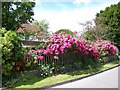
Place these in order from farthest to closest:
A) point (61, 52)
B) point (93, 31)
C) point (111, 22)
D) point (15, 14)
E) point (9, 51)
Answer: point (111, 22)
point (93, 31)
point (15, 14)
point (61, 52)
point (9, 51)

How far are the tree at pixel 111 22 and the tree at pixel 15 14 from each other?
21.2 metres

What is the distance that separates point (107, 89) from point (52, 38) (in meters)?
7.37

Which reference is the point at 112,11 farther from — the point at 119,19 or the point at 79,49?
the point at 79,49

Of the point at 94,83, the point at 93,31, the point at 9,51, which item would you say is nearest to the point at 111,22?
the point at 93,31

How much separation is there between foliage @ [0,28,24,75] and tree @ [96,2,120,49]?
1126 inches

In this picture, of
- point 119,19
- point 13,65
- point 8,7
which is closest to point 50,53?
point 13,65

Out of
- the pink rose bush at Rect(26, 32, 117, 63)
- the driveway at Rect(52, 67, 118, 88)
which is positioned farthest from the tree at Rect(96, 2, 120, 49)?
the driveway at Rect(52, 67, 118, 88)

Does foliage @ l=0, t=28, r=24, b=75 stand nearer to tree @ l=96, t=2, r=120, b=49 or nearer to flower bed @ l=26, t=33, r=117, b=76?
flower bed @ l=26, t=33, r=117, b=76

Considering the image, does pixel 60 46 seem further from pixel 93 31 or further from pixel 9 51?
pixel 93 31

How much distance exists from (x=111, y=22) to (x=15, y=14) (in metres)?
26.9

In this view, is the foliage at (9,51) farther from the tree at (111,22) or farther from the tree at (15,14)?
the tree at (111,22)

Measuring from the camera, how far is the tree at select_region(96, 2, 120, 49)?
4208 centimetres

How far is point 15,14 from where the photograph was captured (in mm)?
19719

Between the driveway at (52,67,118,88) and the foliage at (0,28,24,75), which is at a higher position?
the foliage at (0,28,24,75)
